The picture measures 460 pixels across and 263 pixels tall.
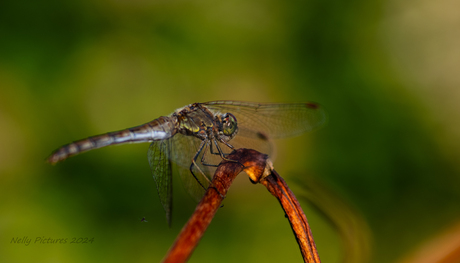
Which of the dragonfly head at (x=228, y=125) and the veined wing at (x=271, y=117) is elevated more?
the veined wing at (x=271, y=117)

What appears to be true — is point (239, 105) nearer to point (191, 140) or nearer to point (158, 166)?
point (191, 140)

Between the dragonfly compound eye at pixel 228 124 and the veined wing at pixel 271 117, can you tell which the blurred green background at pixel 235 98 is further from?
the dragonfly compound eye at pixel 228 124

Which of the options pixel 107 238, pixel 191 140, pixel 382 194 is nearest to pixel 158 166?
pixel 191 140

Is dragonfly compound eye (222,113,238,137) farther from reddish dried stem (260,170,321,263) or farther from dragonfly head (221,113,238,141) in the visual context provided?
reddish dried stem (260,170,321,263)

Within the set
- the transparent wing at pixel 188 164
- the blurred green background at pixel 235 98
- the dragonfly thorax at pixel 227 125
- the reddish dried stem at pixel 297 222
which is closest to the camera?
the reddish dried stem at pixel 297 222

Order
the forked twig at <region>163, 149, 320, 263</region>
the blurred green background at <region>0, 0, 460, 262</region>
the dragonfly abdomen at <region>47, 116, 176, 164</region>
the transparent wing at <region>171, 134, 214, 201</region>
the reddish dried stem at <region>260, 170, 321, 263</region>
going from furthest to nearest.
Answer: the transparent wing at <region>171, 134, 214, 201</region>
the blurred green background at <region>0, 0, 460, 262</region>
the dragonfly abdomen at <region>47, 116, 176, 164</region>
the reddish dried stem at <region>260, 170, 321, 263</region>
the forked twig at <region>163, 149, 320, 263</region>

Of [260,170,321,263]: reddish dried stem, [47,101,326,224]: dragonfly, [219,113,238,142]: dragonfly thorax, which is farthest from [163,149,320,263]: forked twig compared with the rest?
[219,113,238,142]: dragonfly thorax

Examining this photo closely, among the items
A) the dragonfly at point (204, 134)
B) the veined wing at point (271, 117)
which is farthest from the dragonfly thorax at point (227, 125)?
the veined wing at point (271, 117)
